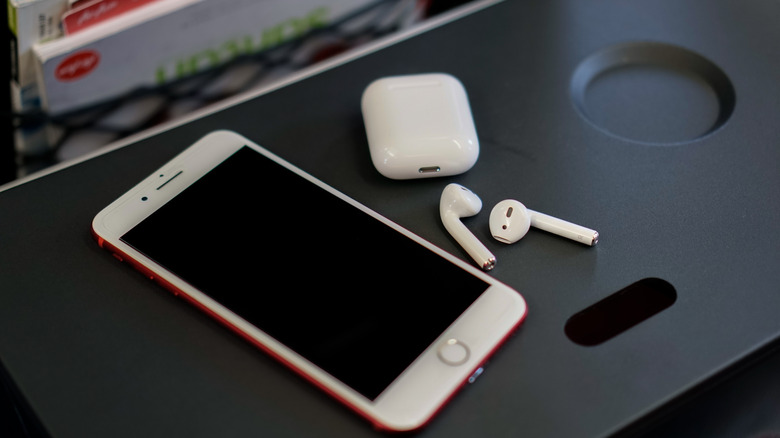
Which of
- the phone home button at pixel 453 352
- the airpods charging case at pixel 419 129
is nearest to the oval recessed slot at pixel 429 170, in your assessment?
the airpods charging case at pixel 419 129

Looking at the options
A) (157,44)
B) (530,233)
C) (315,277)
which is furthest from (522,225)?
(157,44)

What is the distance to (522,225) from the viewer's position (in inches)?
21.4

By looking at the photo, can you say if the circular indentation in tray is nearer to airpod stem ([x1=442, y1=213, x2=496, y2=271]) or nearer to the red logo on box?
airpod stem ([x1=442, y1=213, x2=496, y2=271])

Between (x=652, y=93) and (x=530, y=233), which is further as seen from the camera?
(x=652, y=93)

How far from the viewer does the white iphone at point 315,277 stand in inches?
19.0

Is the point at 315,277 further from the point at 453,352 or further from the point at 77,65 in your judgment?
the point at 77,65

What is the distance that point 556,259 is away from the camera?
545 millimetres

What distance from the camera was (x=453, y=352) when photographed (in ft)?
1.61

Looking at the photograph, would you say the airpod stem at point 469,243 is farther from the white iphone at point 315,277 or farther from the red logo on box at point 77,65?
the red logo on box at point 77,65

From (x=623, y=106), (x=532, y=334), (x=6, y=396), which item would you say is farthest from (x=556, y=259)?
(x=6, y=396)

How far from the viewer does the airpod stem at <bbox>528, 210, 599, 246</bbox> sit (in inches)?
21.4

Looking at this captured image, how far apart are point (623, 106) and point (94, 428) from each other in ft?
1.53

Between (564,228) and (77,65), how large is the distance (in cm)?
40

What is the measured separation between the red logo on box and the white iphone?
0.13m
